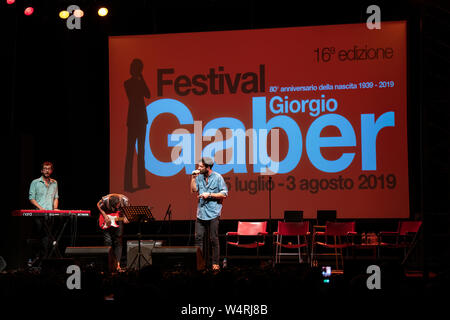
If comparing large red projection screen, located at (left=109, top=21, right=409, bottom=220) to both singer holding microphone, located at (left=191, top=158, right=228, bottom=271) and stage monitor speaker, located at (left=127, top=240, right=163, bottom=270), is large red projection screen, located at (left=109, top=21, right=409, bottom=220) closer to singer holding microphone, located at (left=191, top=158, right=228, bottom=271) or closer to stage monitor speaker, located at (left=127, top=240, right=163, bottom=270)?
stage monitor speaker, located at (left=127, top=240, right=163, bottom=270)

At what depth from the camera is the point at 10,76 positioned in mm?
8875

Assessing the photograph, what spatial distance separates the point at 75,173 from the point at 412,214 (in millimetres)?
6107

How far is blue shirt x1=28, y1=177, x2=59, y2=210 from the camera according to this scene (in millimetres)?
8422

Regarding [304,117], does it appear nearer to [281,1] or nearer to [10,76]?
[281,1]

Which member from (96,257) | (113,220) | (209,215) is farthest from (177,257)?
(113,220)

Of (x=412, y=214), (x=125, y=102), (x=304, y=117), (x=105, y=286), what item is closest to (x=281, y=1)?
(x=304, y=117)

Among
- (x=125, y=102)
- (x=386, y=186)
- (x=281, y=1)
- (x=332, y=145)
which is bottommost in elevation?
(x=386, y=186)

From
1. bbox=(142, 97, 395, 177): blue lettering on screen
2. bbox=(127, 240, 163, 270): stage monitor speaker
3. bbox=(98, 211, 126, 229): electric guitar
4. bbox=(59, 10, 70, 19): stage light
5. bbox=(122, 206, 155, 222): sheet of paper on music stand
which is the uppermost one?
bbox=(59, 10, 70, 19): stage light

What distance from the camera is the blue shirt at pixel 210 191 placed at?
753cm

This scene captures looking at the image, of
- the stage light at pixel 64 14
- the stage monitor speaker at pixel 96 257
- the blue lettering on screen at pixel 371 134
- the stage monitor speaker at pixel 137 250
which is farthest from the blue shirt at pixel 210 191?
the stage light at pixel 64 14

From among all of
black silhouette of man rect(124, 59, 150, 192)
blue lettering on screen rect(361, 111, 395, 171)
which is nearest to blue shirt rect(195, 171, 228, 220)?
black silhouette of man rect(124, 59, 150, 192)

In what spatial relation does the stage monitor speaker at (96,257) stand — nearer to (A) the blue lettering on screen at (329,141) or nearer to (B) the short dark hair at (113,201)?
(B) the short dark hair at (113,201)

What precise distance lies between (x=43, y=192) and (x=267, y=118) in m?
3.98

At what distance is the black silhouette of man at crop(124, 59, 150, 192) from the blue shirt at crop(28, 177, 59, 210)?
1.44 m
